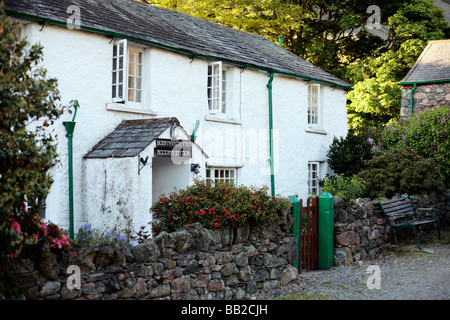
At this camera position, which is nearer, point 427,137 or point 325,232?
point 325,232

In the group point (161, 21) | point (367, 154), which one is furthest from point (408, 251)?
point (161, 21)

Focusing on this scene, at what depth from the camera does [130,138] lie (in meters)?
10.6

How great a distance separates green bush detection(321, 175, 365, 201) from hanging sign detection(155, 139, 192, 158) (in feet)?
18.5

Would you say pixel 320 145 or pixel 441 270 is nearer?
pixel 441 270

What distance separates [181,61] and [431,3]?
712 inches

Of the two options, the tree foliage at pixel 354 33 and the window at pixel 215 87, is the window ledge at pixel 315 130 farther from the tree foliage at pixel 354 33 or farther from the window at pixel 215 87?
the tree foliage at pixel 354 33

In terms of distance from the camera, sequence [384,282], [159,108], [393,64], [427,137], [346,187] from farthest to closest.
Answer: [393,64] → [427,137] → [346,187] → [159,108] → [384,282]

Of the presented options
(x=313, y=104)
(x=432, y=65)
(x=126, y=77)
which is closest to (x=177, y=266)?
(x=126, y=77)

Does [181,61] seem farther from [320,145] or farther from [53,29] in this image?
[320,145]

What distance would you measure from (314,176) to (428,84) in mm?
8595

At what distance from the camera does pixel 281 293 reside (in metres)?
8.55

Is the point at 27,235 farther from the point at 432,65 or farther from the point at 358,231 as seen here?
the point at 432,65

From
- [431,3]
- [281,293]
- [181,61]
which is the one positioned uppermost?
[431,3]

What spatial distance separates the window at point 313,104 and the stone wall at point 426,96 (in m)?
6.90
